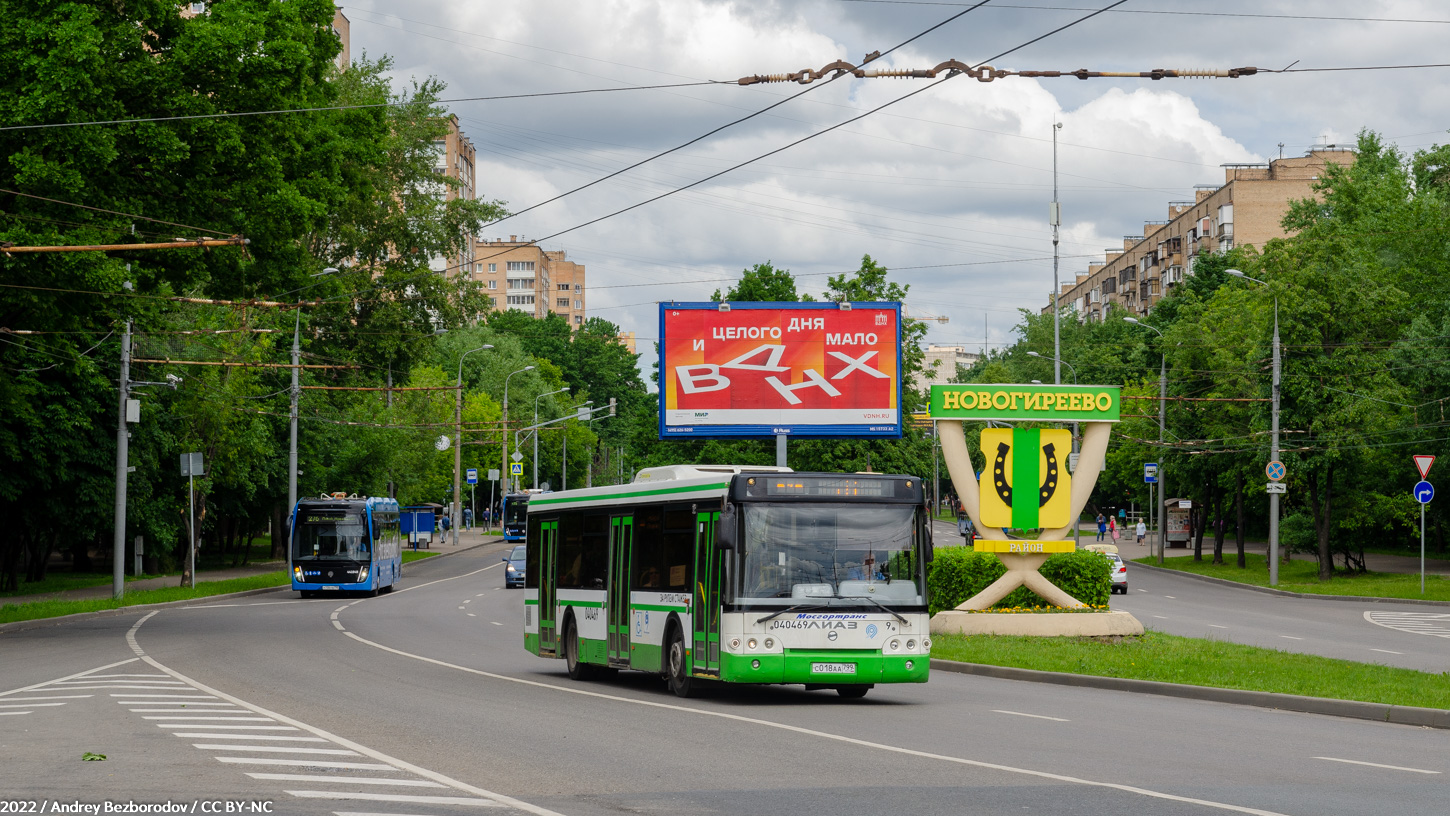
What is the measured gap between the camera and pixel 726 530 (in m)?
16.7

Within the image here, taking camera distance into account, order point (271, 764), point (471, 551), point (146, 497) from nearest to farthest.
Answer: point (271, 764), point (146, 497), point (471, 551)

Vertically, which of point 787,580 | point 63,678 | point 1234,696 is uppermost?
point 787,580

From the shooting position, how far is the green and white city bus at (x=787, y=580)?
16.8 meters

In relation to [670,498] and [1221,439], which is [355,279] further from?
[670,498]

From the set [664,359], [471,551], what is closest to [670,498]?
[664,359]

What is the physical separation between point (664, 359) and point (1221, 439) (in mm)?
33156

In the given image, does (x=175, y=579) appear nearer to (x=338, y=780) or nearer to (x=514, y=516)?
(x=514, y=516)

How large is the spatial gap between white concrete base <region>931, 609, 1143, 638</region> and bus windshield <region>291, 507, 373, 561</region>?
940 inches

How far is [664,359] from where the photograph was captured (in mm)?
34312

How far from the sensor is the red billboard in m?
34.2

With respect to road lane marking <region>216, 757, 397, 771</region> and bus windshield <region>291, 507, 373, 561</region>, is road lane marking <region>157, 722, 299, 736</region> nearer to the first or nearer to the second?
road lane marking <region>216, 757, 397, 771</region>

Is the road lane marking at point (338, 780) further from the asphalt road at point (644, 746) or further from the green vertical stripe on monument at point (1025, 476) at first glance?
Result: the green vertical stripe on monument at point (1025, 476)

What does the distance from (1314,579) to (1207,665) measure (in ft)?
122

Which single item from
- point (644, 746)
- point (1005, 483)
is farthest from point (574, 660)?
point (1005, 483)
